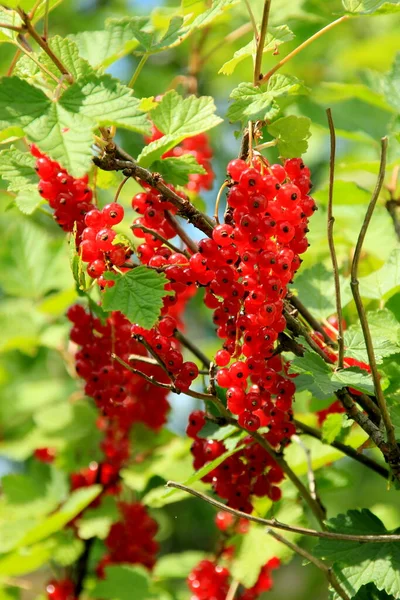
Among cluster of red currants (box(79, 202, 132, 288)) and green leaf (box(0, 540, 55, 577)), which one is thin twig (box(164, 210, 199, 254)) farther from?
green leaf (box(0, 540, 55, 577))

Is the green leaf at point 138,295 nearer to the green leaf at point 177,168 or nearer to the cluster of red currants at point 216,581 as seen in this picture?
the green leaf at point 177,168

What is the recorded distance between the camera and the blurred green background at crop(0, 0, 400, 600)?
8.14 feet

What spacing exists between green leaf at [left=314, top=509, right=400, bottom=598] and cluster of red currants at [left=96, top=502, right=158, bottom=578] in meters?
1.06

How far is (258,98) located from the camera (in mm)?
1435

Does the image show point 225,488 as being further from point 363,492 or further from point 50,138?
point 363,492

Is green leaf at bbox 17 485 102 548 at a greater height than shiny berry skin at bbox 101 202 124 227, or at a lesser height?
lesser

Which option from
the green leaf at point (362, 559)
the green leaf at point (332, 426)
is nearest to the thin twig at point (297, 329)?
the green leaf at point (332, 426)

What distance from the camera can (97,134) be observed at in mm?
1545

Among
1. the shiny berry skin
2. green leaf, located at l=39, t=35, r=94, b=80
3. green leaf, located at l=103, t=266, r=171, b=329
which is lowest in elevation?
green leaf, located at l=103, t=266, r=171, b=329

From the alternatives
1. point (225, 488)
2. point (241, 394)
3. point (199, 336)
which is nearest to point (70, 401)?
point (225, 488)

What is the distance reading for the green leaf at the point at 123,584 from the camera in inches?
93.2

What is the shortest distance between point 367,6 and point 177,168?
52 centimetres

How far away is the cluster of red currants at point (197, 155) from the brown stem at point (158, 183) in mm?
327

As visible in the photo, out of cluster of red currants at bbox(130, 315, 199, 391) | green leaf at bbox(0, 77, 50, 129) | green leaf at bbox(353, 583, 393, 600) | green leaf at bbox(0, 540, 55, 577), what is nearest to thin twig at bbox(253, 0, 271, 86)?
green leaf at bbox(0, 77, 50, 129)
